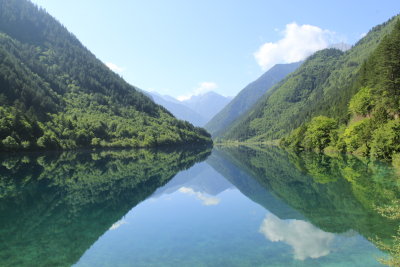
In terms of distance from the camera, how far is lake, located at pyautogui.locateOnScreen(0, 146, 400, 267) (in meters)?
19.4

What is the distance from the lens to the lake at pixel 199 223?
19.4 m

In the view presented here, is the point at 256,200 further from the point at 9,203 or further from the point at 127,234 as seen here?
the point at 9,203

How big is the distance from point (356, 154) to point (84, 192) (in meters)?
81.5

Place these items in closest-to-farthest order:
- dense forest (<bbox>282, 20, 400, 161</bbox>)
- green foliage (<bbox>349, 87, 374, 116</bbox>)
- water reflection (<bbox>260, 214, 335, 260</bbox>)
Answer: water reflection (<bbox>260, 214, 335, 260</bbox>) → dense forest (<bbox>282, 20, 400, 161</bbox>) → green foliage (<bbox>349, 87, 374, 116</bbox>)

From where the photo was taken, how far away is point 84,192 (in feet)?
139

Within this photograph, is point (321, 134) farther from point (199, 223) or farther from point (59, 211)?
point (59, 211)

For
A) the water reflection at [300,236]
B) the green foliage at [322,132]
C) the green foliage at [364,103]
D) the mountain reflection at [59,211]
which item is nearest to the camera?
the mountain reflection at [59,211]

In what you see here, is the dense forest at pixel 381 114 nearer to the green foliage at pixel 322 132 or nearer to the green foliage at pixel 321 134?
the green foliage at pixel 321 134

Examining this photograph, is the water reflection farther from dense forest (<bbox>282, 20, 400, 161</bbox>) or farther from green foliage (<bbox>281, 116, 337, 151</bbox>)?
green foliage (<bbox>281, 116, 337, 151</bbox>)

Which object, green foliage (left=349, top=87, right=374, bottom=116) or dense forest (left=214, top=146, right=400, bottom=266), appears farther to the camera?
green foliage (left=349, top=87, right=374, bottom=116)

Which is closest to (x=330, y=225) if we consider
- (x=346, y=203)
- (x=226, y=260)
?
(x=346, y=203)

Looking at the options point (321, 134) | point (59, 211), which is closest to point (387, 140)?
point (321, 134)

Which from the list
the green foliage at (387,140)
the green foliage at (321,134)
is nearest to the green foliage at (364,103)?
the green foliage at (321,134)

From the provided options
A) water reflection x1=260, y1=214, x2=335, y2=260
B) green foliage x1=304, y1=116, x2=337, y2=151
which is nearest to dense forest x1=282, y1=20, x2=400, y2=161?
green foliage x1=304, y1=116, x2=337, y2=151
